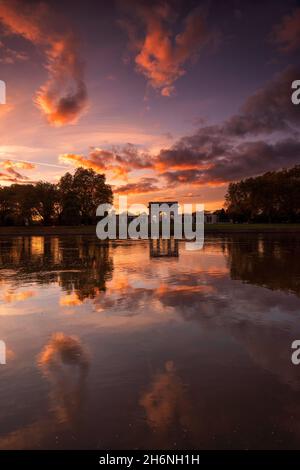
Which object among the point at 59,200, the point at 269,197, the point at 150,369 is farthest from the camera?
the point at 59,200

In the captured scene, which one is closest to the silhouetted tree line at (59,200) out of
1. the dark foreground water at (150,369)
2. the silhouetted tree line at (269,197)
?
the silhouetted tree line at (269,197)

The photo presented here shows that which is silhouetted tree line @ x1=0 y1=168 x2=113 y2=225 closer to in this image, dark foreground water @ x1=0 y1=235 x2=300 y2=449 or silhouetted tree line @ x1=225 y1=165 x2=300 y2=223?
silhouetted tree line @ x1=225 y1=165 x2=300 y2=223

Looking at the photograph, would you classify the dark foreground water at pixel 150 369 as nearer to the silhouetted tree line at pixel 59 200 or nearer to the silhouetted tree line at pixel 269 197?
the silhouetted tree line at pixel 59 200

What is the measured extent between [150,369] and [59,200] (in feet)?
283

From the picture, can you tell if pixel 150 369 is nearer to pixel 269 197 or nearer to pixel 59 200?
pixel 59 200

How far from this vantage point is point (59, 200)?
8769 cm

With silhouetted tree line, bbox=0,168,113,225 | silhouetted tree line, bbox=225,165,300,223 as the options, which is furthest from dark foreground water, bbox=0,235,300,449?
silhouetted tree line, bbox=225,165,300,223

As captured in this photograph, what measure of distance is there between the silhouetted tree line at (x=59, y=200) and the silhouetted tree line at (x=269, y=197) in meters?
36.3

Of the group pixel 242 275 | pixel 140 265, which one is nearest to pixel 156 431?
pixel 242 275

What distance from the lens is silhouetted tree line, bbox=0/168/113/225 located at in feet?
274

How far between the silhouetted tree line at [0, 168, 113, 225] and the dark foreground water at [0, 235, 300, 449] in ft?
248

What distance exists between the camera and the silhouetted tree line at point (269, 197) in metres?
84.2

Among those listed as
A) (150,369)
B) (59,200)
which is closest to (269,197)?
(59,200)
